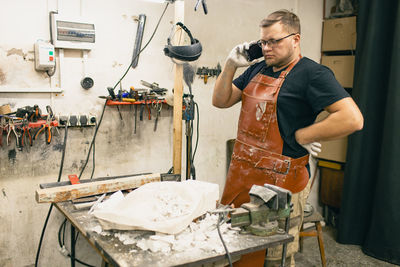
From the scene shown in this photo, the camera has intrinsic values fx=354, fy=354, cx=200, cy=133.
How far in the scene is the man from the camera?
1648 mm

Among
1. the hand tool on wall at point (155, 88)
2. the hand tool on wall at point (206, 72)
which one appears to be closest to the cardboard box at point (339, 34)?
the hand tool on wall at point (206, 72)

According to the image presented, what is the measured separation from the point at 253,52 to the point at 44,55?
3.80 ft

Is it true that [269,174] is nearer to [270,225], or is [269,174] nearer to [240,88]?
[270,225]

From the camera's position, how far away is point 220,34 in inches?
107

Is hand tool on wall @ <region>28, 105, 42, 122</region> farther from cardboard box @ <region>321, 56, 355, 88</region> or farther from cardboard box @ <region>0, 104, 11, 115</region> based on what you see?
cardboard box @ <region>321, 56, 355, 88</region>

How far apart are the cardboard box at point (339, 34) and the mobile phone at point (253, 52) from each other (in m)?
1.72

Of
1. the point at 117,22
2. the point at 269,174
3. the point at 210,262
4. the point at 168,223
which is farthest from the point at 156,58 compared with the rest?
the point at 210,262

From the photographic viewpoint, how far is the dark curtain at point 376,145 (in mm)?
2703

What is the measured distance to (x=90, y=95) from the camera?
7.38 ft

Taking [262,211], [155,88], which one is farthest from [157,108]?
[262,211]

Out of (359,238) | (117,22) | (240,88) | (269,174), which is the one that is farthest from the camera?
(359,238)

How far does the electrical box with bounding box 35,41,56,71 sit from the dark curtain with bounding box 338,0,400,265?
2344 mm

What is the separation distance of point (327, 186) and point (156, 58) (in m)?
2.12

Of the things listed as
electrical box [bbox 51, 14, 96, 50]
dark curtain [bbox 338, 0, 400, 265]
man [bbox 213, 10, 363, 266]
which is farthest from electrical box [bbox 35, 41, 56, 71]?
dark curtain [bbox 338, 0, 400, 265]
